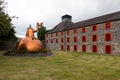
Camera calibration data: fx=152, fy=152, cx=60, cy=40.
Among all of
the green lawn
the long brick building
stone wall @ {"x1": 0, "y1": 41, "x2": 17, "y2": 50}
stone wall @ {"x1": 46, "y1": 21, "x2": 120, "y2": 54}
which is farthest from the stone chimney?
the green lawn

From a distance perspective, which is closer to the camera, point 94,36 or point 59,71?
point 59,71

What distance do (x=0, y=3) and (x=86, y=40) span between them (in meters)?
22.0

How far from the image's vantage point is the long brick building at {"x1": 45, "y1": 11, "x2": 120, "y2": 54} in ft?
102

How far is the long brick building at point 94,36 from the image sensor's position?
31.2 m

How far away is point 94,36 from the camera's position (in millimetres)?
35688

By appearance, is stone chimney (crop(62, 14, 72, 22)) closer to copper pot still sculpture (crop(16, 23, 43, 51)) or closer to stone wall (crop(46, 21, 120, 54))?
stone wall (crop(46, 21, 120, 54))

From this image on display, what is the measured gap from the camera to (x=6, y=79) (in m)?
9.59

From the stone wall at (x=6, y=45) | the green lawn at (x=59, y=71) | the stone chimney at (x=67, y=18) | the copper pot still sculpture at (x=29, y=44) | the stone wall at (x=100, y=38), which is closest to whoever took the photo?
the green lawn at (x=59, y=71)

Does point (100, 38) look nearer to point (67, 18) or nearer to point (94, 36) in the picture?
point (94, 36)

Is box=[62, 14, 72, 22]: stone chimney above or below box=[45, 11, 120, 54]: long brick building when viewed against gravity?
above

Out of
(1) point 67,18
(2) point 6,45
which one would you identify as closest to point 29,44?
(2) point 6,45

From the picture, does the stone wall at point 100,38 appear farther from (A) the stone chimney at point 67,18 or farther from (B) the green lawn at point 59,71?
(B) the green lawn at point 59,71

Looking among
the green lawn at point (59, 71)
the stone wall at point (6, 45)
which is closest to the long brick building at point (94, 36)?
the stone wall at point (6, 45)

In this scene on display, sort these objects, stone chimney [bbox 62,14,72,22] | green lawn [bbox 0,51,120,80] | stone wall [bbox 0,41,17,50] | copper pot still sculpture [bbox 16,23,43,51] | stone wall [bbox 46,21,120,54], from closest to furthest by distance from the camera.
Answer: green lawn [bbox 0,51,120,80] < copper pot still sculpture [bbox 16,23,43,51] < stone wall [bbox 46,21,120,54] < stone wall [bbox 0,41,17,50] < stone chimney [bbox 62,14,72,22]
